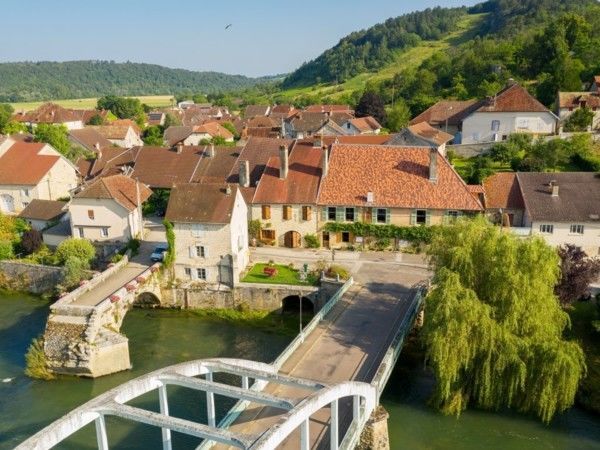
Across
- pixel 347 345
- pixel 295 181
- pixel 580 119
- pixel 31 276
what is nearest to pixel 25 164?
pixel 31 276

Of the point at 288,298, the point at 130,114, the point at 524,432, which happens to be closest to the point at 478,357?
the point at 524,432

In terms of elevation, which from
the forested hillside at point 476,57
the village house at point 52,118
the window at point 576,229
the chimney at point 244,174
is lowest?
the window at point 576,229

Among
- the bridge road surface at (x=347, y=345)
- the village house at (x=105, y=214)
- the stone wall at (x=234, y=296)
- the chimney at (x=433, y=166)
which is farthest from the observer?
the village house at (x=105, y=214)

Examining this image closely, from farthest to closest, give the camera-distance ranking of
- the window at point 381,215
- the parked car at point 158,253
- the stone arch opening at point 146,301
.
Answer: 1. the window at point 381,215
2. the parked car at point 158,253
3. the stone arch opening at point 146,301

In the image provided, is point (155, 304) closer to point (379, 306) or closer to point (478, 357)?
point (379, 306)

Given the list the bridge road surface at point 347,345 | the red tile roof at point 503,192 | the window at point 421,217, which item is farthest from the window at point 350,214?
the red tile roof at point 503,192

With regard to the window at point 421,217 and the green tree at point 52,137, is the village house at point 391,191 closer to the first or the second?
the window at point 421,217

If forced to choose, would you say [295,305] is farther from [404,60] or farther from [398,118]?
[404,60]
